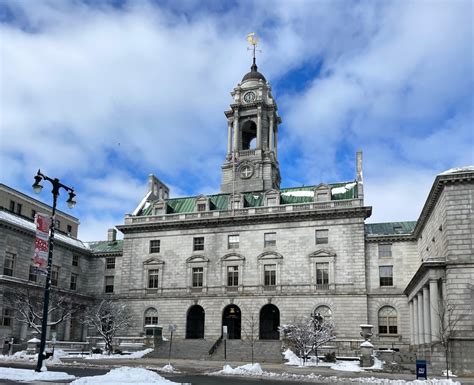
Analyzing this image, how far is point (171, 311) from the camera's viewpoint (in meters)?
57.4

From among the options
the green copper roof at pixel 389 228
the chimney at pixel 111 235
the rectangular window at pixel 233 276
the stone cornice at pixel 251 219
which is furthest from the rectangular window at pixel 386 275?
the chimney at pixel 111 235

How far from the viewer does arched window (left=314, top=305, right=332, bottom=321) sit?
5191 centimetres

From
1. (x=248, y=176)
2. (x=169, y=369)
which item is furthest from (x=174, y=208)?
(x=169, y=369)

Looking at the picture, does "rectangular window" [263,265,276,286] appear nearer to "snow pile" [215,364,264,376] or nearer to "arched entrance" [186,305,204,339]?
"arched entrance" [186,305,204,339]

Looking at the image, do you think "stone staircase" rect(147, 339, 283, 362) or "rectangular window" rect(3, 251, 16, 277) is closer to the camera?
"stone staircase" rect(147, 339, 283, 362)

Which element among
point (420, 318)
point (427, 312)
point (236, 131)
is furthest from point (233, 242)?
point (427, 312)

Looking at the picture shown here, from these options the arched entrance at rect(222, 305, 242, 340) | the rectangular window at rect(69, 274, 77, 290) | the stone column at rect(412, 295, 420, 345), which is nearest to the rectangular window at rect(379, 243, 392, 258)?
the stone column at rect(412, 295, 420, 345)

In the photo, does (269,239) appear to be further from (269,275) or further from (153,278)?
(153,278)

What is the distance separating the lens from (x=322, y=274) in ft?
175

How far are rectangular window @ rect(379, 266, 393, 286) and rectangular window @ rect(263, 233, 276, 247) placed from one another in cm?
1103

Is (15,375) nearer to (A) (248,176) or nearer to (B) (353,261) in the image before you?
(B) (353,261)

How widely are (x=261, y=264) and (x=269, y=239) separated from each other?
9.02ft

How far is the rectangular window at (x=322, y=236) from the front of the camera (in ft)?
177

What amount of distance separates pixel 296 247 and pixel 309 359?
1393 centimetres
